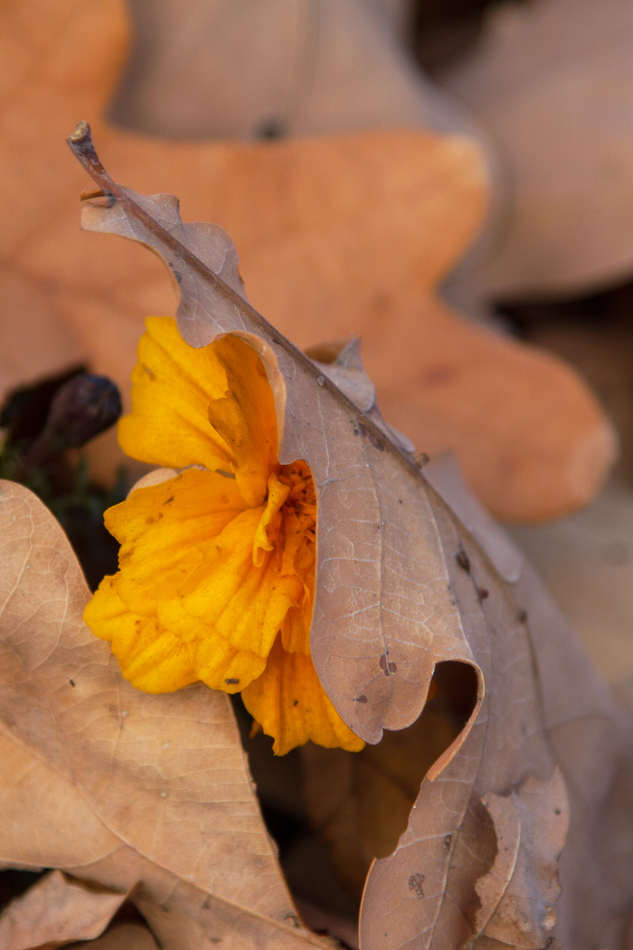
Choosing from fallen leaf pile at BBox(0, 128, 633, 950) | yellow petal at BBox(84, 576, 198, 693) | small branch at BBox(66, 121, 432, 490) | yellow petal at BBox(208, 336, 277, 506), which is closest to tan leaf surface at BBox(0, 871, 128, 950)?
fallen leaf pile at BBox(0, 128, 633, 950)

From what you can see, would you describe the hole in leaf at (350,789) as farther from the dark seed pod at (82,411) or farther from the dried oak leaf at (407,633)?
the dark seed pod at (82,411)

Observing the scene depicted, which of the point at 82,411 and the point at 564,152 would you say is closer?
the point at 82,411

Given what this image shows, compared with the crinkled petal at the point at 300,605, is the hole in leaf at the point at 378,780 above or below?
below

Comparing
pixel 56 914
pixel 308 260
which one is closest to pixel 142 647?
pixel 56 914

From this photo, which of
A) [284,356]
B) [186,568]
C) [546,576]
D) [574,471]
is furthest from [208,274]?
[546,576]

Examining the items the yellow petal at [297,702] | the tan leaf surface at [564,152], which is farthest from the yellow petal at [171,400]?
the tan leaf surface at [564,152]

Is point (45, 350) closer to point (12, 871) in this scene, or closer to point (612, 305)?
point (12, 871)

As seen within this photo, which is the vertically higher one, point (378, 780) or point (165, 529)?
point (165, 529)

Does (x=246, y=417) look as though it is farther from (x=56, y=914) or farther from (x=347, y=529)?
(x=56, y=914)
